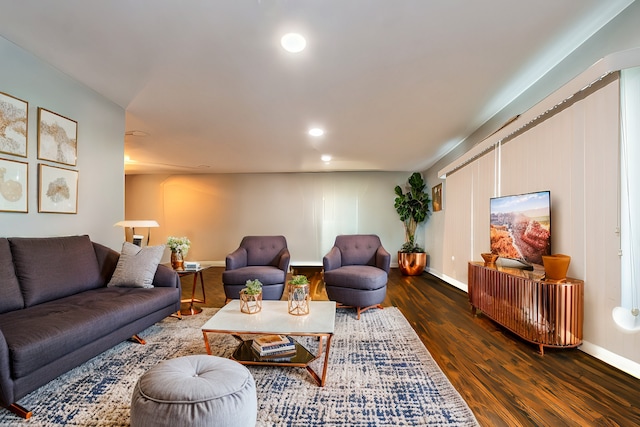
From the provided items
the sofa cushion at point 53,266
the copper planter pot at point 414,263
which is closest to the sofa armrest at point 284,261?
the sofa cushion at point 53,266

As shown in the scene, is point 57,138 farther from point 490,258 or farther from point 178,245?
point 490,258

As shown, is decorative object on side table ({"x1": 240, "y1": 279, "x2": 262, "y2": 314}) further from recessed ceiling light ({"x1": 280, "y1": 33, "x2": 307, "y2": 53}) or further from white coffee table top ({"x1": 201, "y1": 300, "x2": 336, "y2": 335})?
recessed ceiling light ({"x1": 280, "y1": 33, "x2": 307, "y2": 53})

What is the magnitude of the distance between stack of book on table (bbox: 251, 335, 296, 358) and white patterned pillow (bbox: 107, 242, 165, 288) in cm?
143

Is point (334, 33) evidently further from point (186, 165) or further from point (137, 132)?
point (186, 165)

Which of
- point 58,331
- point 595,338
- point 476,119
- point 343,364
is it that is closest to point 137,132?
point 58,331

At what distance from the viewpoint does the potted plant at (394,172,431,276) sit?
21.4 feet

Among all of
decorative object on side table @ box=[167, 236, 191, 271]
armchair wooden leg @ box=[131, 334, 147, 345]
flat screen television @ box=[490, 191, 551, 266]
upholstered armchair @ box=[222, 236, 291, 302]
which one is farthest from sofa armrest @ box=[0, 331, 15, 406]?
flat screen television @ box=[490, 191, 551, 266]

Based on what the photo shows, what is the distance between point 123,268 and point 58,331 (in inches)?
47.1

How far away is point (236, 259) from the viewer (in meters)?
4.21

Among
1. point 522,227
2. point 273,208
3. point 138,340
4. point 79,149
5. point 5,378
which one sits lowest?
point 138,340

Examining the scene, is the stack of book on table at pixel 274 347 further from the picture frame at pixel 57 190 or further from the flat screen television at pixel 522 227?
the flat screen television at pixel 522 227

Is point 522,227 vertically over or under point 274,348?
over

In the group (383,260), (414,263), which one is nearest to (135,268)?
(383,260)

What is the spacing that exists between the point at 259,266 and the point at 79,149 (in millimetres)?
2472
